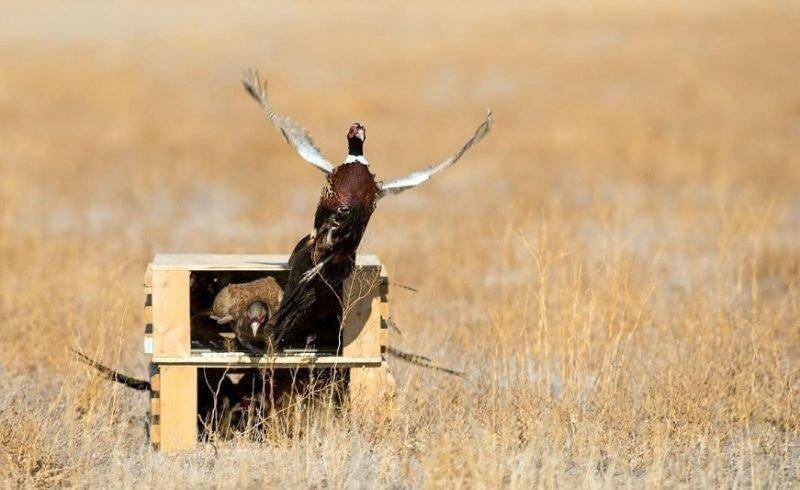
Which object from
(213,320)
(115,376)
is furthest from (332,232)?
(115,376)

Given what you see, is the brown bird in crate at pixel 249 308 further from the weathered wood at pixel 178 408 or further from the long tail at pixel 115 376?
the long tail at pixel 115 376

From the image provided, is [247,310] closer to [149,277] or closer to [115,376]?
[149,277]

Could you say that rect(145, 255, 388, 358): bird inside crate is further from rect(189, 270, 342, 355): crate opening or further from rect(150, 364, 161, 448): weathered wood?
rect(150, 364, 161, 448): weathered wood

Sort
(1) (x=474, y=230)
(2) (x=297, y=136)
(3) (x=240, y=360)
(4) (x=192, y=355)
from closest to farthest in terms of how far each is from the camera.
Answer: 1. (3) (x=240, y=360)
2. (4) (x=192, y=355)
3. (2) (x=297, y=136)
4. (1) (x=474, y=230)

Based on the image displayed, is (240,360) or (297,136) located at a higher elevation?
(297,136)

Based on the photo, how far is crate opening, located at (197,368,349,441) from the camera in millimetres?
6816

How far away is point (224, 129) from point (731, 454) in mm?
14218

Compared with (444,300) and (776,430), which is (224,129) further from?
(776,430)

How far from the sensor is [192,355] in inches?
268

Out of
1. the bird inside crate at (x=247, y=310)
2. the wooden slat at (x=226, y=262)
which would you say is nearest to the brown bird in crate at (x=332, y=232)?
the bird inside crate at (x=247, y=310)

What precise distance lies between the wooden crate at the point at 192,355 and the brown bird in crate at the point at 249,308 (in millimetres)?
159

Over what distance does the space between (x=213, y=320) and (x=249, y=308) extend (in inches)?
28.0

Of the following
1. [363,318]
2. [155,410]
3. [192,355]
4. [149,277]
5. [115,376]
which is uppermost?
[149,277]

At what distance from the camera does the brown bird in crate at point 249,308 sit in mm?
6801
